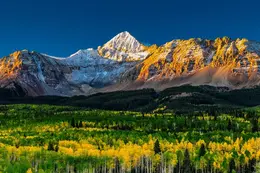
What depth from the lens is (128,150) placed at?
189250 mm

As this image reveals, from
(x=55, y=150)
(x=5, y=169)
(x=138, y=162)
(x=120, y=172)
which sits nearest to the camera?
(x=5, y=169)

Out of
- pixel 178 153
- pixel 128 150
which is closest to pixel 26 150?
pixel 128 150

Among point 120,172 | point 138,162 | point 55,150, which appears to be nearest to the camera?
point 120,172

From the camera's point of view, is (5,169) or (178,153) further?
(178,153)

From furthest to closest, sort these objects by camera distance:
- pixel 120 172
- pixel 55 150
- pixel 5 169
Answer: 1. pixel 55 150
2. pixel 120 172
3. pixel 5 169

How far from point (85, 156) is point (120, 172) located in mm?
19497

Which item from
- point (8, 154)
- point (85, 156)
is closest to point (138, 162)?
point (85, 156)

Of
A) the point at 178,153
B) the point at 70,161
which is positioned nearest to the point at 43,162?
the point at 70,161

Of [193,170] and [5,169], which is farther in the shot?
[193,170]

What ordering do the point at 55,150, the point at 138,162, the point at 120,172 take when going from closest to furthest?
the point at 120,172 → the point at 138,162 → the point at 55,150

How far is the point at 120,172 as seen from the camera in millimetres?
172750

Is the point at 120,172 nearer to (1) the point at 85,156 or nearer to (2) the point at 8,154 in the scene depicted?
(1) the point at 85,156

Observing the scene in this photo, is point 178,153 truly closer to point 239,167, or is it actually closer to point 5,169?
point 239,167

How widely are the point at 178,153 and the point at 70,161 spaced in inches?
1902
